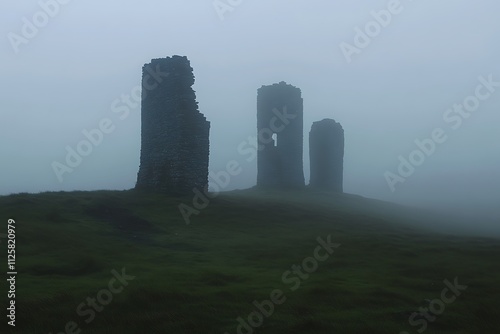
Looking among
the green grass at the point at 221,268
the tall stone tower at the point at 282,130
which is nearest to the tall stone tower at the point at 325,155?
the tall stone tower at the point at 282,130

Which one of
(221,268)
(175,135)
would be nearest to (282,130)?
(175,135)

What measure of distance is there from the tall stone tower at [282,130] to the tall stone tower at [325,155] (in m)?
4.44

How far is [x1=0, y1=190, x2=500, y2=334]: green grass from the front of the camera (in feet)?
48.8

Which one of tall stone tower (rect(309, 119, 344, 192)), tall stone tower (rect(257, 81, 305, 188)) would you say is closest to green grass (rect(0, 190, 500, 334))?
tall stone tower (rect(257, 81, 305, 188))

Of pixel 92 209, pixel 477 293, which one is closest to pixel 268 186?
pixel 92 209

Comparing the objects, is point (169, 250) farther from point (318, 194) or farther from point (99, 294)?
point (318, 194)

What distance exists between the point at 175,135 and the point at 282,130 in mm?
29141

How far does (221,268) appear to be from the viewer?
2144 centimetres

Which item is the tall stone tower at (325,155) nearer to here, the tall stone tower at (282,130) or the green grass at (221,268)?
the tall stone tower at (282,130)

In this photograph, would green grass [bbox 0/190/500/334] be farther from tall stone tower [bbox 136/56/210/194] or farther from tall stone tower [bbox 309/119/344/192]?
tall stone tower [bbox 309/119/344/192]

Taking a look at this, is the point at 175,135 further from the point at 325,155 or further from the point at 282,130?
the point at 325,155

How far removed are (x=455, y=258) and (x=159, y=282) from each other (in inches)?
550

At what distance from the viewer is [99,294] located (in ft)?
53.9

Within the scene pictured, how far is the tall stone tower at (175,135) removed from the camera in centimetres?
4072
